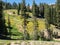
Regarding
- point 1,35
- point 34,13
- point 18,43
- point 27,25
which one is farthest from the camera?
point 34,13

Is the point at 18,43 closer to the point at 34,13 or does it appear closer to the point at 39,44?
the point at 39,44

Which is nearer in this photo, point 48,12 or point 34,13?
point 48,12

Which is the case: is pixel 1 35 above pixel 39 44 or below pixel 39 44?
below

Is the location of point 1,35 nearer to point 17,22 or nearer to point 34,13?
point 17,22

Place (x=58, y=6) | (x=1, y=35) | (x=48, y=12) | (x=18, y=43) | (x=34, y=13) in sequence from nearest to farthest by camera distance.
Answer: (x=18, y=43)
(x=1, y=35)
(x=58, y=6)
(x=48, y=12)
(x=34, y=13)

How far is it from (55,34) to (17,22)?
60.0ft

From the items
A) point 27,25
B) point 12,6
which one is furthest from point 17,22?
point 12,6

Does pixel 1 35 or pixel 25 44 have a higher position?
pixel 25 44

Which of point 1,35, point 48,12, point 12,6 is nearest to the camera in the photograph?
point 1,35

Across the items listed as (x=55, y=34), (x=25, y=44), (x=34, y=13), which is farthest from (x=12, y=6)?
(x=25, y=44)

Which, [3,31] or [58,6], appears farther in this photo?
[58,6]

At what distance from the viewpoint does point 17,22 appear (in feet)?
332

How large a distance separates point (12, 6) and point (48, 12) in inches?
2863

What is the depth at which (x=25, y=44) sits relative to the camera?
36.9 metres
